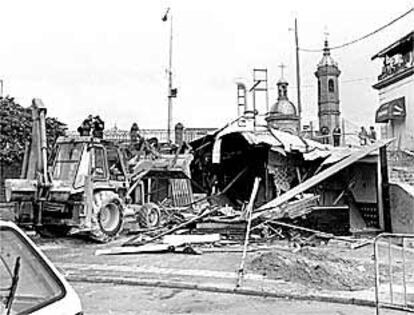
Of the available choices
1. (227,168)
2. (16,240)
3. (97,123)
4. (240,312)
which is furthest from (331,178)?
(16,240)

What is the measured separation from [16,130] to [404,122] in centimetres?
2040

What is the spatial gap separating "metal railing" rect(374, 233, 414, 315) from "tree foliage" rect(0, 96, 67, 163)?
62.3 feet

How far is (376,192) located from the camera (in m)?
20.0

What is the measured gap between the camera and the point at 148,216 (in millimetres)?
18375

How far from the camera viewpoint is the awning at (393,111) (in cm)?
3381

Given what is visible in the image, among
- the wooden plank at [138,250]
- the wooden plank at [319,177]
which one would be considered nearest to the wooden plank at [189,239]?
the wooden plank at [138,250]

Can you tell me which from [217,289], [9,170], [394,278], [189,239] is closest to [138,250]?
[189,239]

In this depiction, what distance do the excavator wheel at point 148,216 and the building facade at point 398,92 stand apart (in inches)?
677

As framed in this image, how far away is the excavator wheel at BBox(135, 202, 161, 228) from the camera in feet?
59.9

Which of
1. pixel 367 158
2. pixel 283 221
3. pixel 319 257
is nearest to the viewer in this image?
pixel 319 257

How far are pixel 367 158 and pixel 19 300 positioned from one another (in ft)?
57.3

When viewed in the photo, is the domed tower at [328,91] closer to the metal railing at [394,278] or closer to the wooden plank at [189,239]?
the wooden plank at [189,239]

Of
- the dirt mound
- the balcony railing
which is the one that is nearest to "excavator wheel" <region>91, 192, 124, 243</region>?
the dirt mound

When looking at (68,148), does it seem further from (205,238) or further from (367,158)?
(367,158)
